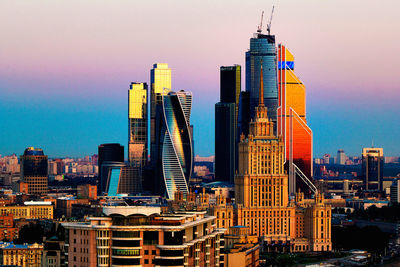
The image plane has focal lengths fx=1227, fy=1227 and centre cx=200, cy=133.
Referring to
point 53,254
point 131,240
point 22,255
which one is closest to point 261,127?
point 22,255

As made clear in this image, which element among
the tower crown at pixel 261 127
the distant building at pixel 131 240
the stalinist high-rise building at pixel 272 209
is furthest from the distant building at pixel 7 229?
the distant building at pixel 131 240

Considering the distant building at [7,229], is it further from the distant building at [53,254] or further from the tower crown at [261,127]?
the distant building at [53,254]

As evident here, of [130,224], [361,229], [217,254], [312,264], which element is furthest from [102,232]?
[361,229]

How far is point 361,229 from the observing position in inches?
7338

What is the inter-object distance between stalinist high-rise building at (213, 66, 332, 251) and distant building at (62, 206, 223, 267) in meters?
79.2

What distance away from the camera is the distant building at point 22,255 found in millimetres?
135625

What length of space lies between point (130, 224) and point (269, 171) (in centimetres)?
8621

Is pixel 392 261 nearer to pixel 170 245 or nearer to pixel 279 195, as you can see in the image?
pixel 279 195

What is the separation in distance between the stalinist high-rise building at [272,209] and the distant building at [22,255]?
36.2 meters

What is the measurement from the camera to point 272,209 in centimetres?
17125

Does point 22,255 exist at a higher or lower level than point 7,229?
lower

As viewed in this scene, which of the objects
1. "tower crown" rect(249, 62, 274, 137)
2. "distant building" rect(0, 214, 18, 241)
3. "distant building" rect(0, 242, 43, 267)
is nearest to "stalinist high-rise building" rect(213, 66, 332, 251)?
"tower crown" rect(249, 62, 274, 137)

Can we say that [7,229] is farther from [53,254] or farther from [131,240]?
[131,240]

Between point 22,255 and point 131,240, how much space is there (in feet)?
176
